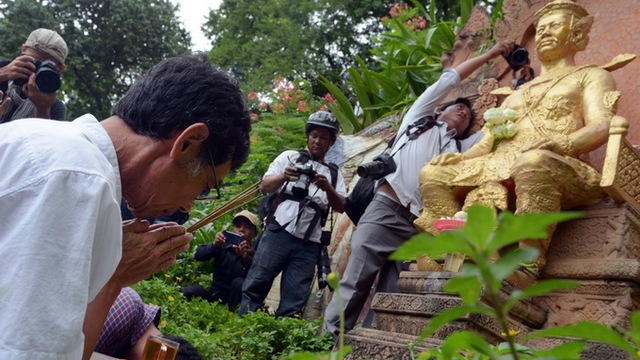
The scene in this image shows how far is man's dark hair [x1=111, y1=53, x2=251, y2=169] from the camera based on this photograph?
1.67 meters

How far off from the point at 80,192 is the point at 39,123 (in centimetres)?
25

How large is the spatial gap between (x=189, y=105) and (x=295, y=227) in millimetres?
3828

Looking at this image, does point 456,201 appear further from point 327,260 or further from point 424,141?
point 327,260

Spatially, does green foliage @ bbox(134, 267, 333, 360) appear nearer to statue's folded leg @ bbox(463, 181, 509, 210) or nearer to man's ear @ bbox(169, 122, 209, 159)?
statue's folded leg @ bbox(463, 181, 509, 210)

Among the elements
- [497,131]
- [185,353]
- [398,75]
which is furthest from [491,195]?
[398,75]

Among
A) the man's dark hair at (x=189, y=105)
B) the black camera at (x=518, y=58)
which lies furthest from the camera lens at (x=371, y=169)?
the man's dark hair at (x=189, y=105)

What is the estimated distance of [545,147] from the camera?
423cm

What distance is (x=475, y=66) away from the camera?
5574 mm

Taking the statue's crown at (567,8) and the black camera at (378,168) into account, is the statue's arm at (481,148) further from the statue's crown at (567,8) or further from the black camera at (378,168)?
the statue's crown at (567,8)

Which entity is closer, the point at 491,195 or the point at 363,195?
the point at 491,195

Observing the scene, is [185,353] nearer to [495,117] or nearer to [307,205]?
[307,205]

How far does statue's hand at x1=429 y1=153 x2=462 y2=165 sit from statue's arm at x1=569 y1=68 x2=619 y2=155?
27.3 inches

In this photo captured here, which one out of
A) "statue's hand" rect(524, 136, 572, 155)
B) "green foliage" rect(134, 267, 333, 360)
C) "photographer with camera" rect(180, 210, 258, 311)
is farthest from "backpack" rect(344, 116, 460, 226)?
"photographer with camera" rect(180, 210, 258, 311)

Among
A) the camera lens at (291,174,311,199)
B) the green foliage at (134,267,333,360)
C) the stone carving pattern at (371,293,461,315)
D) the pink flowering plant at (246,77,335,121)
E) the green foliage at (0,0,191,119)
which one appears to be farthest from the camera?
the green foliage at (0,0,191,119)
